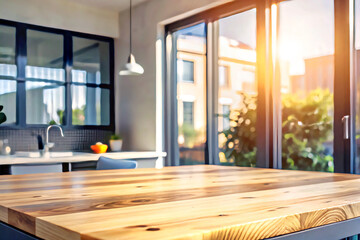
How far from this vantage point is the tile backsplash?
171 inches

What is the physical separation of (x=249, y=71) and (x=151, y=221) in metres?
3.05

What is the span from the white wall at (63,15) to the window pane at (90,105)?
76 cm

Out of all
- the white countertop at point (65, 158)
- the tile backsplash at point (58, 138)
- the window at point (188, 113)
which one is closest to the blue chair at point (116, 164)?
the white countertop at point (65, 158)

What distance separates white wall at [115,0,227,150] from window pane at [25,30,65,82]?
0.80 metres

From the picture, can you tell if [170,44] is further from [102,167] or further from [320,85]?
[102,167]

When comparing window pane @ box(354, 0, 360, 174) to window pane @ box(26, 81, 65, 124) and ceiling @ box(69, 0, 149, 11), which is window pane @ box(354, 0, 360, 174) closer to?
ceiling @ box(69, 0, 149, 11)

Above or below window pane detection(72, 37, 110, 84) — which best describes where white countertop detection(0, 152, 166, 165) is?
below

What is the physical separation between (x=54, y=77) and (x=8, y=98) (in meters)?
0.59

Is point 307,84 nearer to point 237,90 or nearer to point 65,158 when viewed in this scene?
point 237,90

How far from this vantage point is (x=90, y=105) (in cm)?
495

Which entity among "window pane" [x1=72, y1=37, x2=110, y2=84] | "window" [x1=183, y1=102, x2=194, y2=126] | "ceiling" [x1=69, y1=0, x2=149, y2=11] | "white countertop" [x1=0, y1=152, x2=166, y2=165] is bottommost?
"white countertop" [x1=0, y1=152, x2=166, y2=165]

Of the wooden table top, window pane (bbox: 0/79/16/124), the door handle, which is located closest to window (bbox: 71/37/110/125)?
window pane (bbox: 0/79/16/124)

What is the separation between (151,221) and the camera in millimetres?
845

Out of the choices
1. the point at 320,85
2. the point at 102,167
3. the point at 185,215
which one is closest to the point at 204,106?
the point at 320,85
